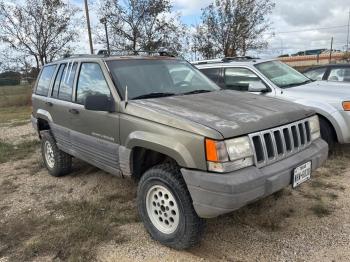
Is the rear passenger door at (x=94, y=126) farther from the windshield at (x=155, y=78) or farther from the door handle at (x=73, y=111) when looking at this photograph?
the windshield at (x=155, y=78)

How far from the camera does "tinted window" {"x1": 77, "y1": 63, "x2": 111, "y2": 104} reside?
4.20 metres

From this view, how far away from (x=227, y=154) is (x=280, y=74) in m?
4.35

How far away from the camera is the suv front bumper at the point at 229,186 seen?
9.54 ft

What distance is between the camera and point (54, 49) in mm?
22719

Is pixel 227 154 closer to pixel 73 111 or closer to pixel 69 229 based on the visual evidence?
pixel 69 229

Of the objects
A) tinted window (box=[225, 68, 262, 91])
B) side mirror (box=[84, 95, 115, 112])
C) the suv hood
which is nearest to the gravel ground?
the suv hood

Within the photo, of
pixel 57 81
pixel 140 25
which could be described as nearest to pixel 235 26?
pixel 140 25

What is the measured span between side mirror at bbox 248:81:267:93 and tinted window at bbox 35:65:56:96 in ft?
10.4

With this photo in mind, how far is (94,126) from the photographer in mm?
4293

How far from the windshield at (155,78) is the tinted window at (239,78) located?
6.70 feet

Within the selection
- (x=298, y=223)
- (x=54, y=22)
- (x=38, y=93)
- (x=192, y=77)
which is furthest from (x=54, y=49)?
(x=298, y=223)

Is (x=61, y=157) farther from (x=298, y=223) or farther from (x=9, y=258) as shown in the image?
(x=298, y=223)

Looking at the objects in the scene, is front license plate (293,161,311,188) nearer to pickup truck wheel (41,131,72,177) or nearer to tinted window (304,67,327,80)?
pickup truck wheel (41,131,72,177)

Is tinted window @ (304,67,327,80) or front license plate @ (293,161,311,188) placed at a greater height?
tinted window @ (304,67,327,80)
